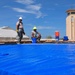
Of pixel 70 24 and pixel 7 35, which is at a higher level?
pixel 70 24

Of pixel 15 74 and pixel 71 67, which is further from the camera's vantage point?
pixel 71 67

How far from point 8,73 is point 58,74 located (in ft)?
2.58

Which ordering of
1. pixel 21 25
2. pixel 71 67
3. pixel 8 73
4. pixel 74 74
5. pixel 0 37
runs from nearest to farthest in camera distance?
1. pixel 74 74
2. pixel 8 73
3. pixel 71 67
4. pixel 21 25
5. pixel 0 37

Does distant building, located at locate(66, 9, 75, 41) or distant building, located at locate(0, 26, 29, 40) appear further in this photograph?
distant building, located at locate(66, 9, 75, 41)

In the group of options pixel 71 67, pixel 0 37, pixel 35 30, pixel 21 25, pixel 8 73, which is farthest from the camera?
pixel 0 37

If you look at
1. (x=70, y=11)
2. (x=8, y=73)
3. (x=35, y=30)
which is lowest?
(x=8, y=73)

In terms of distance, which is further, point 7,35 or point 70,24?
point 70,24

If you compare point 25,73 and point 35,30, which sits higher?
point 35,30

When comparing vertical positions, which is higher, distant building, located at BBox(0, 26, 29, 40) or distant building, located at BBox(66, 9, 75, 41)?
distant building, located at BBox(66, 9, 75, 41)

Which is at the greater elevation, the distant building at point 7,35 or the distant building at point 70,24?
the distant building at point 70,24

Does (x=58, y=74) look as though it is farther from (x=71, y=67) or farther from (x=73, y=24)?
(x=73, y=24)

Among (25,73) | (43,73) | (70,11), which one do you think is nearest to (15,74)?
(25,73)

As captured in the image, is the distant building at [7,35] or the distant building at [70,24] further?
the distant building at [70,24]

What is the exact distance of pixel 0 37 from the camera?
1029 inches
